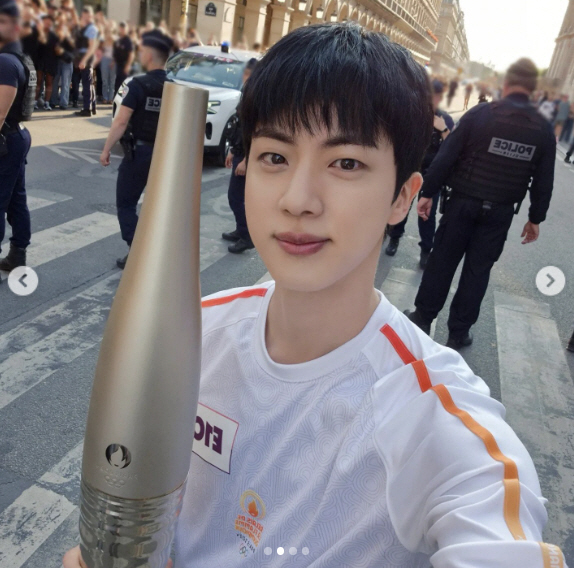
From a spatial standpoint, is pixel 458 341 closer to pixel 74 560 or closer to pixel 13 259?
pixel 13 259

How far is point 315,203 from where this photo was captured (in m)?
0.85

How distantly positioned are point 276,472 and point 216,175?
7.58 metres

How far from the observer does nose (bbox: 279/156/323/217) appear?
2.74ft

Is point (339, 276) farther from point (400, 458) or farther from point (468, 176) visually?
point (468, 176)

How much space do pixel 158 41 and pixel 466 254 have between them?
137 inches

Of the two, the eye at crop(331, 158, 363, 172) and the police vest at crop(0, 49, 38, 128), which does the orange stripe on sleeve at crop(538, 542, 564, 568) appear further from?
the police vest at crop(0, 49, 38, 128)

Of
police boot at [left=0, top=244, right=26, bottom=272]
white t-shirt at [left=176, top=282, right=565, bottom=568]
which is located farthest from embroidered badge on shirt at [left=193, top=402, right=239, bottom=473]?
police boot at [left=0, top=244, right=26, bottom=272]

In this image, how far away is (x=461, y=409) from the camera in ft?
2.82

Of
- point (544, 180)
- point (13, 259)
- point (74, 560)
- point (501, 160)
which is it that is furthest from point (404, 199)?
point (13, 259)

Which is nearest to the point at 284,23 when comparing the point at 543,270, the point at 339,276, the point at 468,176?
the point at 339,276

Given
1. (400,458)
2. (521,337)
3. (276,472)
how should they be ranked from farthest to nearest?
1. (521,337)
2. (276,472)
3. (400,458)

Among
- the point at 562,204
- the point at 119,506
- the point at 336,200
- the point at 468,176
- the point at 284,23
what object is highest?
the point at 284,23

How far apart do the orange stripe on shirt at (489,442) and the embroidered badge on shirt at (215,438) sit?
0.33m

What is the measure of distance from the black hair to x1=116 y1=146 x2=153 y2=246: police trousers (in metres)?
3.23
